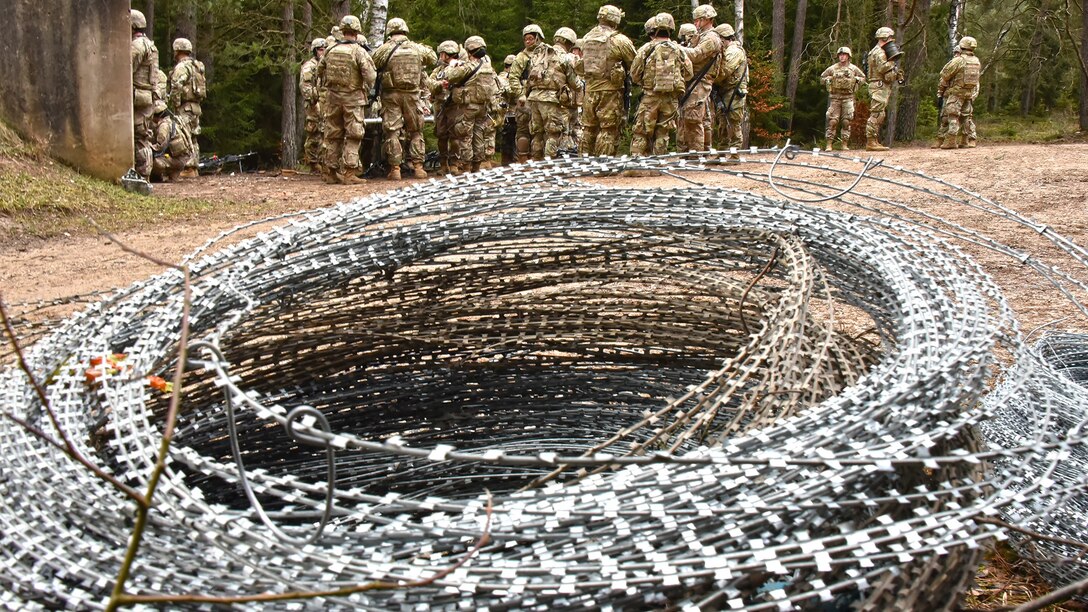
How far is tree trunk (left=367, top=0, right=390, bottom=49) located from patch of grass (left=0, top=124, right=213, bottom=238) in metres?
4.74

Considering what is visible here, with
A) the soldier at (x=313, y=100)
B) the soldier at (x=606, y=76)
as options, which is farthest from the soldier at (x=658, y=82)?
the soldier at (x=313, y=100)

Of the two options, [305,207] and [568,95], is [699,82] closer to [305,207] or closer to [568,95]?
[568,95]

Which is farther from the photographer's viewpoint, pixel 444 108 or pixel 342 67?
pixel 444 108

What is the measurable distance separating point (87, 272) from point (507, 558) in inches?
259

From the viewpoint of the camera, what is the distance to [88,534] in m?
2.26

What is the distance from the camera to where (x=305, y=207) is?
11148 mm

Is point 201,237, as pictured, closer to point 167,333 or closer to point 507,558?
point 167,333

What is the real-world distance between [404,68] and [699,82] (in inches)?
155

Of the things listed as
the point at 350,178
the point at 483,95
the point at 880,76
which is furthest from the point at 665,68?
the point at 880,76

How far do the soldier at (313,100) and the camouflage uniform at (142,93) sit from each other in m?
2.23

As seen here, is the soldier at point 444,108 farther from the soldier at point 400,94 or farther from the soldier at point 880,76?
the soldier at point 880,76

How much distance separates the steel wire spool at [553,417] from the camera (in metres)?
2.00

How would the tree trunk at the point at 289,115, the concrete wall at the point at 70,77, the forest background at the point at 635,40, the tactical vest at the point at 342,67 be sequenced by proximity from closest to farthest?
the concrete wall at the point at 70,77, the tactical vest at the point at 342,67, the tree trunk at the point at 289,115, the forest background at the point at 635,40

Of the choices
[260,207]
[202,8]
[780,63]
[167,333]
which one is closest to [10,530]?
[167,333]
